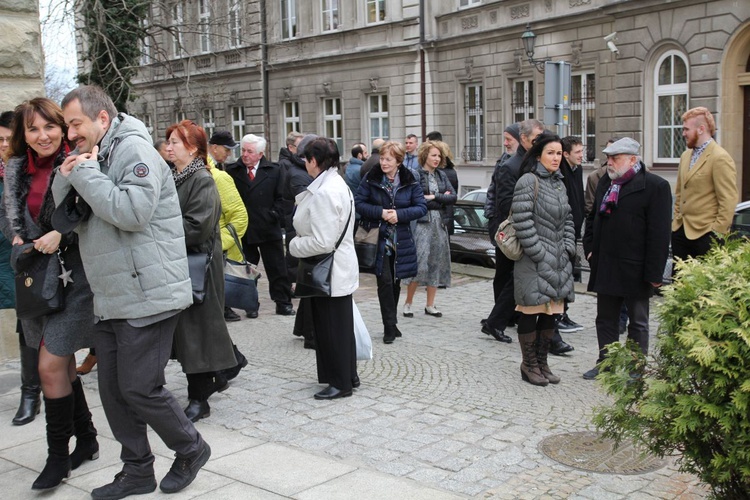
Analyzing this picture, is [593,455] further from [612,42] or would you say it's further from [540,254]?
[612,42]

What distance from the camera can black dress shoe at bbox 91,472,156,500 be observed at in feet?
14.3

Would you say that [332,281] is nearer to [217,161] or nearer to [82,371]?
[82,371]

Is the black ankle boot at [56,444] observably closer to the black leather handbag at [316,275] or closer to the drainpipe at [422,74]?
the black leather handbag at [316,275]

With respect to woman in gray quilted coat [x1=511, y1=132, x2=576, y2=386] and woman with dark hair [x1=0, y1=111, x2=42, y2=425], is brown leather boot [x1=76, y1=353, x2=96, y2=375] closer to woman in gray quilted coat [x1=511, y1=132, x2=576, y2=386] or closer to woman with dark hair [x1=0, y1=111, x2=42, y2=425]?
woman with dark hair [x1=0, y1=111, x2=42, y2=425]

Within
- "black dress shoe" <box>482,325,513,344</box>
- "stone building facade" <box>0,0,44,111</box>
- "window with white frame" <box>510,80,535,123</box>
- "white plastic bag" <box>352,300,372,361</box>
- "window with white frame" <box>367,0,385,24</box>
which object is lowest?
"black dress shoe" <box>482,325,513,344</box>

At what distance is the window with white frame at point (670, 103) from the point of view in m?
20.9

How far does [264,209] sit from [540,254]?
4.15 metres

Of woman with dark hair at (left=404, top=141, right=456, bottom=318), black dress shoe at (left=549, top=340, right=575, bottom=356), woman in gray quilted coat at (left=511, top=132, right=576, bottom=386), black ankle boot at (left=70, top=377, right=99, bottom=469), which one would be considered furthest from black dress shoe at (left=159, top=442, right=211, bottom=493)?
woman with dark hair at (left=404, top=141, right=456, bottom=318)

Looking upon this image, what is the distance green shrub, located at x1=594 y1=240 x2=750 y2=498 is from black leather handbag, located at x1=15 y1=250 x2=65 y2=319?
9.39ft

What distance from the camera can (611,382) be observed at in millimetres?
3777

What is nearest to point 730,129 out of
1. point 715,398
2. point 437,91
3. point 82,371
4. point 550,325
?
point 437,91

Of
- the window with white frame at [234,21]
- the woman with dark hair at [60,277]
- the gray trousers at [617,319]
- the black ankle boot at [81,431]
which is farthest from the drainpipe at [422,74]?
the black ankle boot at [81,431]

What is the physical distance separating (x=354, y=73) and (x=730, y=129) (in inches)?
591

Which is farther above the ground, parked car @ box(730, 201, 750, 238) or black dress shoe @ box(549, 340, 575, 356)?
parked car @ box(730, 201, 750, 238)
